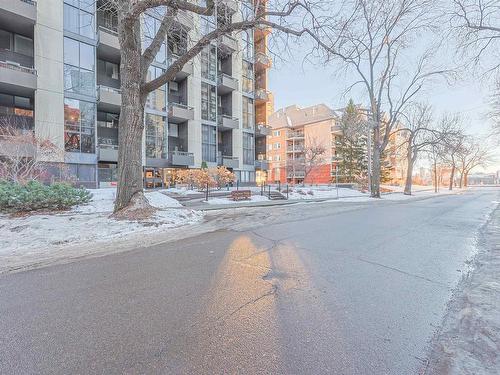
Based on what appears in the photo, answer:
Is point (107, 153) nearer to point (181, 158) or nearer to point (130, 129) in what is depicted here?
point (181, 158)

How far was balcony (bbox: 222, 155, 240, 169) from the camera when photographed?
32.7 metres

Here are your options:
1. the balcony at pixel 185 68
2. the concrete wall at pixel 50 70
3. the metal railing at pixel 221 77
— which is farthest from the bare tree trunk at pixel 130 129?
the metal railing at pixel 221 77

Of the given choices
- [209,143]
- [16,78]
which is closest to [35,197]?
[16,78]

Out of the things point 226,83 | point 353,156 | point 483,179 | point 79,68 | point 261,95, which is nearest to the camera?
point 79,68

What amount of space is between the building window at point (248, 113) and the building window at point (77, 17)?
18.0m

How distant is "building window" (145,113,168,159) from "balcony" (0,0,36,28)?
9948 millimetres

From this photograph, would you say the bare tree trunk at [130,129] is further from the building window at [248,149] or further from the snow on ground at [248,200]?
the building window at [248,149]

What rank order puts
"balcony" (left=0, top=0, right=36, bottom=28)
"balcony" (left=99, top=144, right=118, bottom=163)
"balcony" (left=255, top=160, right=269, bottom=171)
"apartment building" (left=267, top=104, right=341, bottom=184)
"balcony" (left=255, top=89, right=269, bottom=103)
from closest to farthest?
"balcony" (left=0, top=0, right=36, bottom=28)
"balcony" (left=99, top=144, right=118, bottom=163)
"balcony" (left=255, top=89, right=269, bottom=103)
"balcony" (left=255, top=160, right=269, bottom=171)
"apartment building" (left=267, top=104, right=341, bottom=184)

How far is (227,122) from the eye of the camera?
3278 cm

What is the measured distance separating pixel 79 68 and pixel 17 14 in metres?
4.39

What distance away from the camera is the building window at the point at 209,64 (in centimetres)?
3117

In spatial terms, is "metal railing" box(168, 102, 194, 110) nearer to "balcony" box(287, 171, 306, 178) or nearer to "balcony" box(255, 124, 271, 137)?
"balcony" box(255, 124, 271, 137)

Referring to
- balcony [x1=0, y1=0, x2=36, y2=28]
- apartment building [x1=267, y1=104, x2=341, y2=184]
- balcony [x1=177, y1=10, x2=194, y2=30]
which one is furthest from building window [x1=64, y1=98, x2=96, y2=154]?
apartment building [x1=267, y1=104, x2=341, y2=184]

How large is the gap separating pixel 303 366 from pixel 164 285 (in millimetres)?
2402
